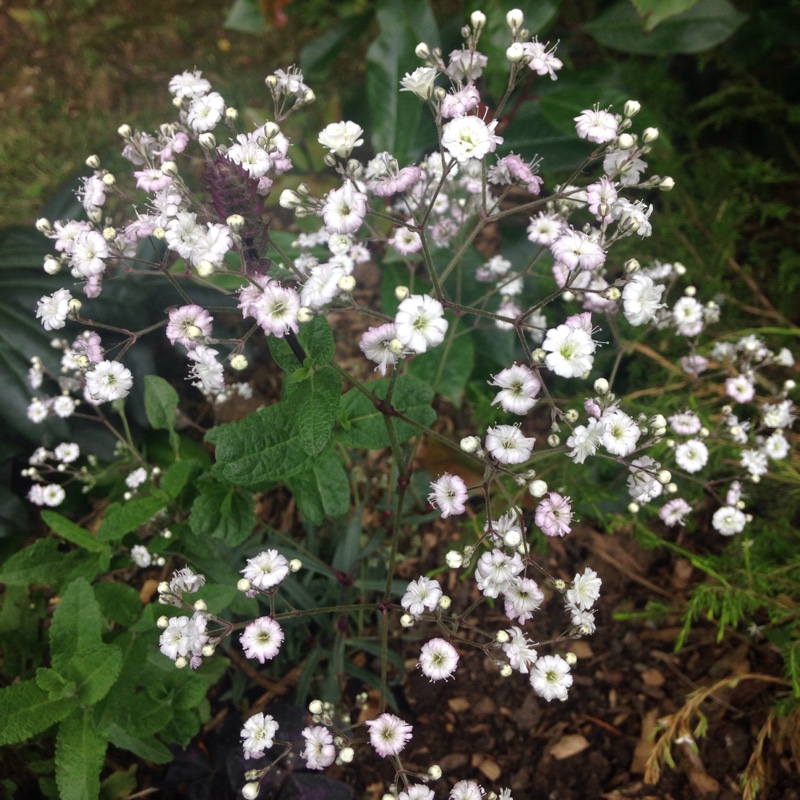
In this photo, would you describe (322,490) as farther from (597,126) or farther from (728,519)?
(728,519)

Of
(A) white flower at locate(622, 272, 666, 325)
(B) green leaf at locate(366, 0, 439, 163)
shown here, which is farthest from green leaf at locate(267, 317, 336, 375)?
(B) green leaf at locate(366, 0, 439, 163)

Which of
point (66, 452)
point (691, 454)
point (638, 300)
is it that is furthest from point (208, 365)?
point (691, 454)

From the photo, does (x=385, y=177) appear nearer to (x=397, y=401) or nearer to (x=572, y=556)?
(x=397, y=401)

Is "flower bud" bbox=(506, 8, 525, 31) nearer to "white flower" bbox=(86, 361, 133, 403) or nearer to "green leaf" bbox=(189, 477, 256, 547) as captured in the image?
"white flower" bbox=(86, 361, 133, 403)

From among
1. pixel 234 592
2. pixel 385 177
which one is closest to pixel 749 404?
pixel 385 177

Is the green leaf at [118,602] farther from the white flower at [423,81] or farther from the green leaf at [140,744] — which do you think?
the white flower at [423,81]

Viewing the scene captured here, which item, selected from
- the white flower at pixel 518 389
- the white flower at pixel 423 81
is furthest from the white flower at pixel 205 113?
the white flower at pixel 518 389

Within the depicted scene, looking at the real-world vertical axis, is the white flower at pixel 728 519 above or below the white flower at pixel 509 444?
below
